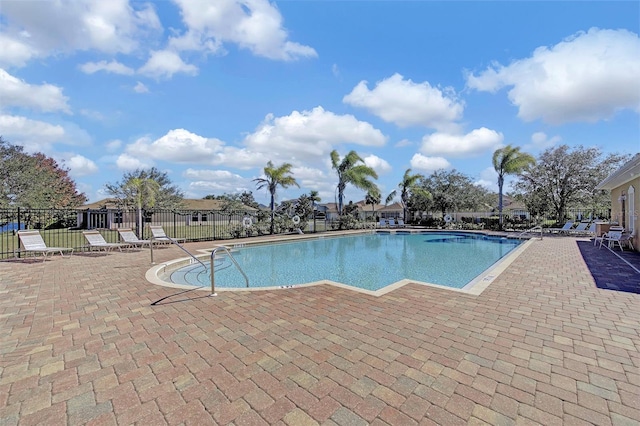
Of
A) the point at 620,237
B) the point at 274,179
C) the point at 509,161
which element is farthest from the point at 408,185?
the point at 620,237

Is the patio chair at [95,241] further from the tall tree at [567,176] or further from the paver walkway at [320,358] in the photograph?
the tall tree at [567,176]

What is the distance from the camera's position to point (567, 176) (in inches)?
806

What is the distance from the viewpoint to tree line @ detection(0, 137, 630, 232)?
61.0 feet

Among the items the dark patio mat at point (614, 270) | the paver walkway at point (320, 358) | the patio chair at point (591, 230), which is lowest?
the dark patio mat at point (614, 270)

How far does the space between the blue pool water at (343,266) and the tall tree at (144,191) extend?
20.4ft

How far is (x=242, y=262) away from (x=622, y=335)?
9.24 m

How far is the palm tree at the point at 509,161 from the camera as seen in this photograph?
20.1 m

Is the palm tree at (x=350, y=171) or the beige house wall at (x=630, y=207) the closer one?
the beige house wall at (x=630, y=207)

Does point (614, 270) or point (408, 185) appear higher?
point (408, 185)

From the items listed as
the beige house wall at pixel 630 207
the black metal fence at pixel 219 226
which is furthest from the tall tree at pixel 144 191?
the beige house wall at pixel 630 207

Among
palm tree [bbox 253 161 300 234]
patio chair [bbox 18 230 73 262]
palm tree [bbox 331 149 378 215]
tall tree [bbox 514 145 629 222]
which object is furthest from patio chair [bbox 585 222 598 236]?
patio chair [bbox 18 230 73 262]

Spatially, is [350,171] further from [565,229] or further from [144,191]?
[565,229]

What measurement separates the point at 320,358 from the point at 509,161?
22581 millimetres

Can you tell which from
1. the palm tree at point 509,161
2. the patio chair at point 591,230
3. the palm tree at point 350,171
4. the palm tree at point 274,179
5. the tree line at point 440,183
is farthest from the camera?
the palm tree at point 350,171
